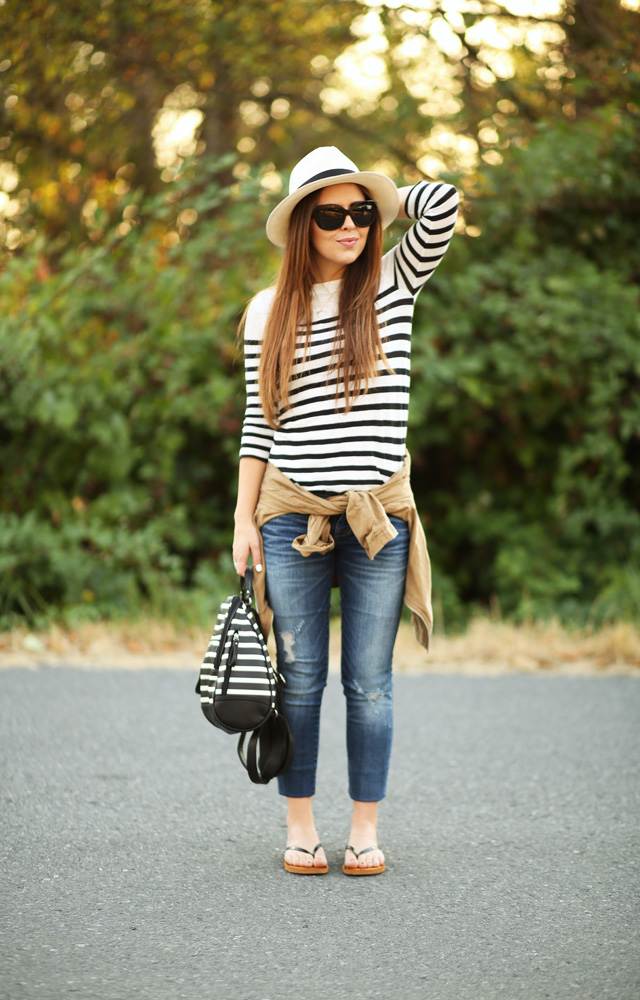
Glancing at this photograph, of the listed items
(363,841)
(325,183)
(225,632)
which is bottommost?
(363,841)

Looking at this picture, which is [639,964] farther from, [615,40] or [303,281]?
[615,40]

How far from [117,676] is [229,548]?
2137 millimetres

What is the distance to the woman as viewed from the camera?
2.63 meters

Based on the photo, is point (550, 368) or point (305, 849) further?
point (550, 368)

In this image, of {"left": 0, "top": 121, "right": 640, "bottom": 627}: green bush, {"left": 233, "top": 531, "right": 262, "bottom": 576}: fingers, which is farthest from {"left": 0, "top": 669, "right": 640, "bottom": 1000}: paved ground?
{"left": 0, "top": 121, "right": 640, "bottom": 627}: green bush

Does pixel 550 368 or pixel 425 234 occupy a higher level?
pixel 425 234

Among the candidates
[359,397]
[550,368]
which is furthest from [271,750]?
[550,368]

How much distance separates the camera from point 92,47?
7.51 meters

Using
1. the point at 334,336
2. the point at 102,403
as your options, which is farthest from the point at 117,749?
the point at 102,403

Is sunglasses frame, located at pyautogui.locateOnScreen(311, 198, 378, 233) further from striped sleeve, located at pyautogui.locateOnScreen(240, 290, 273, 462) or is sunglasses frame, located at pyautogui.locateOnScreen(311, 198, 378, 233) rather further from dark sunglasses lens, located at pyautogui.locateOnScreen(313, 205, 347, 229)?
striped sleeve, located at pyautogui.locateOnScreen(240, 290, 273, 462)

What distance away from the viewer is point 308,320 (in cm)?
268

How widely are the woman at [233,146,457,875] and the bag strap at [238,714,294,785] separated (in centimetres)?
7

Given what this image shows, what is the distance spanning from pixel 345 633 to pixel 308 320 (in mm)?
921

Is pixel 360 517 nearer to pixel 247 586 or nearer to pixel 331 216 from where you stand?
pixel 247 586
